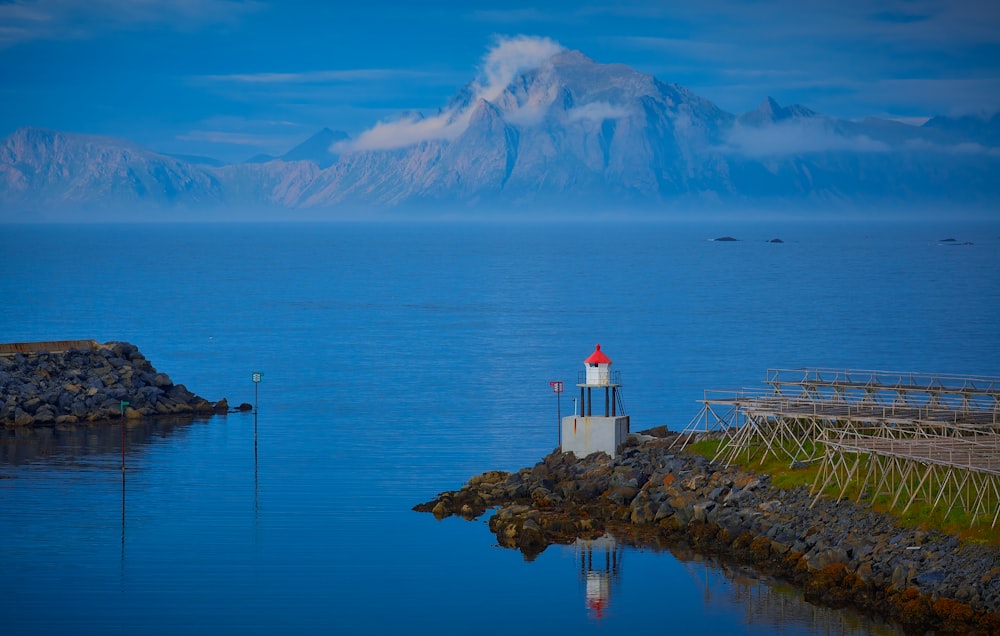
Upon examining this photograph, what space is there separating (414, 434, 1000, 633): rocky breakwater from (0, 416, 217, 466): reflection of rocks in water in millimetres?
17562

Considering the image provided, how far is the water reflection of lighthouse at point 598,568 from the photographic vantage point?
39844 mm

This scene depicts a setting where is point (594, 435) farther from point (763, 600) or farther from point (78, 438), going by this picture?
point (78, 438)

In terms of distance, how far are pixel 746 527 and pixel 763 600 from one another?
4.13 meters

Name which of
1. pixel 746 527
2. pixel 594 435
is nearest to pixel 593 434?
pixel 594 435

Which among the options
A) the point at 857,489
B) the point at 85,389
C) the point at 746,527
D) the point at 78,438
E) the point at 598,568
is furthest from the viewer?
the point at 85,389

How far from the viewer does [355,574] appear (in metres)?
42.3

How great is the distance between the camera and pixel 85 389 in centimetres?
6750

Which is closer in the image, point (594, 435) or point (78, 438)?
point (594, 435)

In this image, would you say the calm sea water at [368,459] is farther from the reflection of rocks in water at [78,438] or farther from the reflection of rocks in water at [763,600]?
the reflection of rocks in water at [78,438]

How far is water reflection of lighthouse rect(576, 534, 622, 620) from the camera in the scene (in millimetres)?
39844

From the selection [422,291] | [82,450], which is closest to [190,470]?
[82,450]

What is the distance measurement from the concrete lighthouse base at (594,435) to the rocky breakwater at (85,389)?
25.1 m

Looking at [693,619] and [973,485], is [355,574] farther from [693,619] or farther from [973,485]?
[973,485]

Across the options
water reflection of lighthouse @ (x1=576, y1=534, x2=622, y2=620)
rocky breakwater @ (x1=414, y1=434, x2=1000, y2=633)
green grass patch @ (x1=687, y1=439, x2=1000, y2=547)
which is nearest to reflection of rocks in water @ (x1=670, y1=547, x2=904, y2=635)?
rocky breakwater @ (x1=414, y1=434, x2=1000, y2=633)
